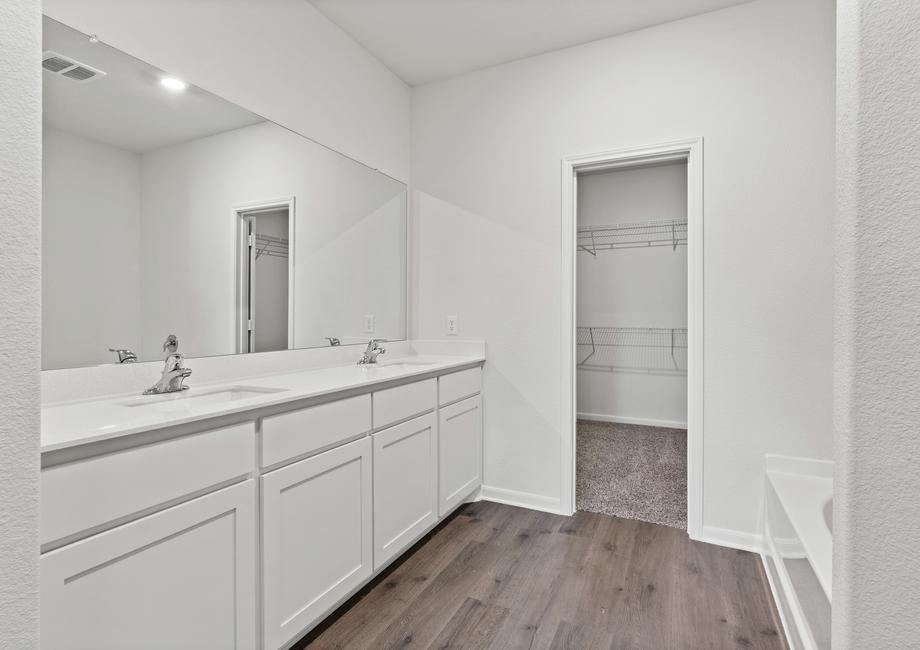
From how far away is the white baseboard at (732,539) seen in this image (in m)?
2.23

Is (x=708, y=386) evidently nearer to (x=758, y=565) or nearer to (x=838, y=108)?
(x=758, y=565)

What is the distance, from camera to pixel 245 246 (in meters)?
1.97

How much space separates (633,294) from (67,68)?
4.25 meters

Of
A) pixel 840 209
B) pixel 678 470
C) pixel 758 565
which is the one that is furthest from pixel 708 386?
pixel 840 209

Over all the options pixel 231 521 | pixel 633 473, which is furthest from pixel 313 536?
pixel 633 473

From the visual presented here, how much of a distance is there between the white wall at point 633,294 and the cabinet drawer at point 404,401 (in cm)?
252

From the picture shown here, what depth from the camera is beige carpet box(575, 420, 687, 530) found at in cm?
268

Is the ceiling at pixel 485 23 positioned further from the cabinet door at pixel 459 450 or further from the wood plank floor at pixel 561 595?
the wood plank floor at pixel 561 595

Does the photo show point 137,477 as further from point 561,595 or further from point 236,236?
point 561,595

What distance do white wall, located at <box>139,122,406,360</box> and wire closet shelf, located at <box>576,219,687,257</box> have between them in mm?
2445

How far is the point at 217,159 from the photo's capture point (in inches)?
73.5

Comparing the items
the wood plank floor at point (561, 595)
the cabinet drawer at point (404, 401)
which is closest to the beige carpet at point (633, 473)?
the wood plank floor at point (561, 595)

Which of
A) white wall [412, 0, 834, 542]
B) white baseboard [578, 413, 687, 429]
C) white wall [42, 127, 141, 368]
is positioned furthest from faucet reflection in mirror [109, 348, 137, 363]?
white baseboard [578, 413, 687, 429]

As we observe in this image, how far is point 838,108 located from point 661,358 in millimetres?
3903
